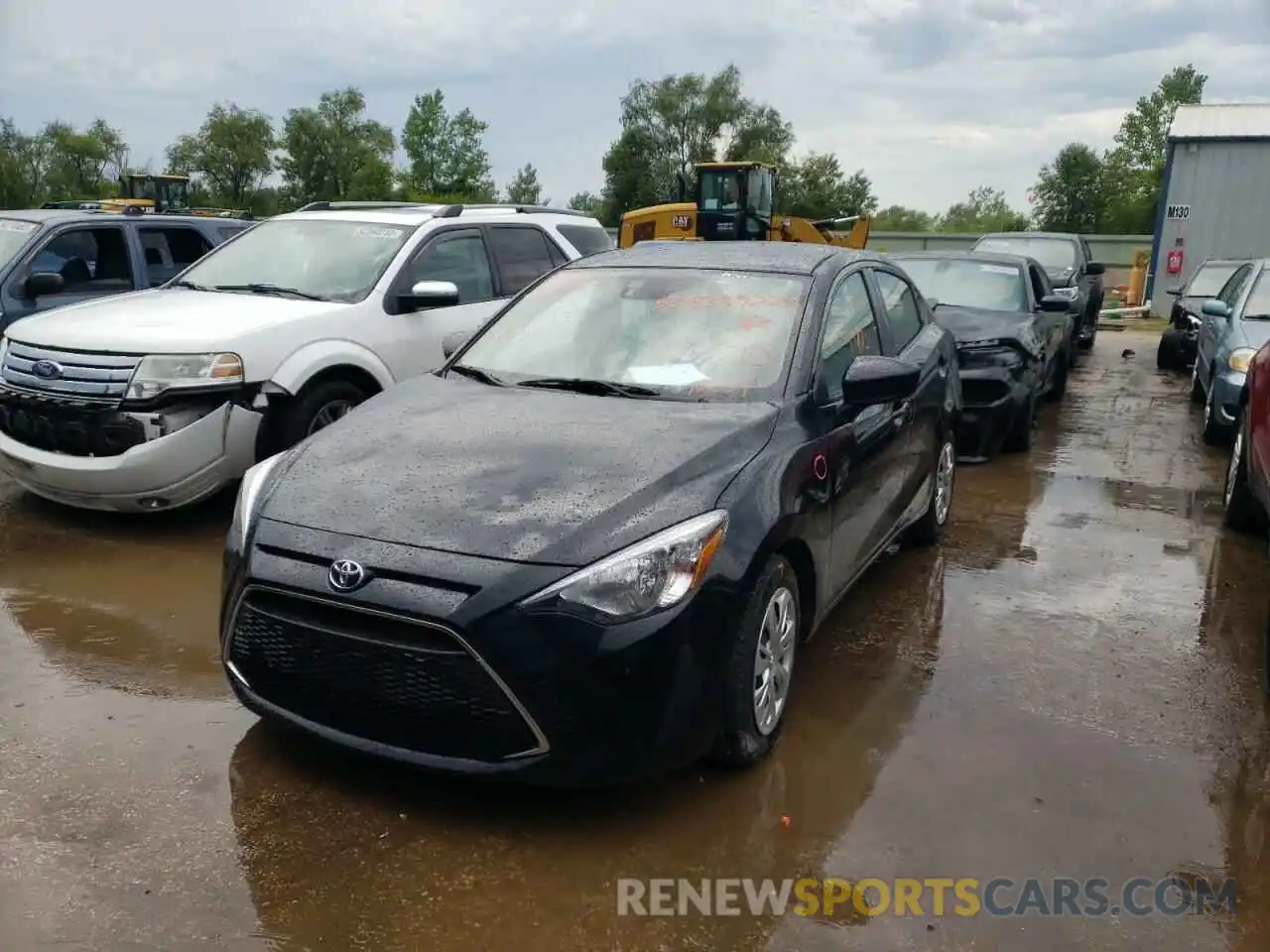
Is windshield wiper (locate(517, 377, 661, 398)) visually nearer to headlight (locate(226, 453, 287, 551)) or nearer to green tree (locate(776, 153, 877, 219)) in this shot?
headlight (locate(226, 453, 287, 551))

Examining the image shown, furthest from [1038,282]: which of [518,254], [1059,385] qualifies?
[518,254]

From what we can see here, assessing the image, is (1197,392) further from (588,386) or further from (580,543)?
(580,543)

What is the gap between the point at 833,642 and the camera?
468 cm

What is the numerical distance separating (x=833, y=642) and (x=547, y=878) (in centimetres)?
208

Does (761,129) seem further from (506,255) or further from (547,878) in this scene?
(547,878)

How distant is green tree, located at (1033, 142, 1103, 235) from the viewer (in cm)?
6156

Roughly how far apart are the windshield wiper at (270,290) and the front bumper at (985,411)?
183 inches

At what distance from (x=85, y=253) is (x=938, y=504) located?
6.64 metres

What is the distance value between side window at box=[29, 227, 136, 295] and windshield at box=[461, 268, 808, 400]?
4.89m

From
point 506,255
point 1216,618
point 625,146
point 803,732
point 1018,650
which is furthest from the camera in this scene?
point 625,146

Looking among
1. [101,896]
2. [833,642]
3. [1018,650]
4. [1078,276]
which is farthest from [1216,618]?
[1078,276]

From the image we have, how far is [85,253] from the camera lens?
8242 mm

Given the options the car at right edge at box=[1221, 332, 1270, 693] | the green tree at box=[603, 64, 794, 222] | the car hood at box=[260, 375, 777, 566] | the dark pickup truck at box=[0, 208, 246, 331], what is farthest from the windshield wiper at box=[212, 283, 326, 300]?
the green tree at box=[603, 64, 794, 222]

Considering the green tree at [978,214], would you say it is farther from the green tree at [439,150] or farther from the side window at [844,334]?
the side window at [844,334]
